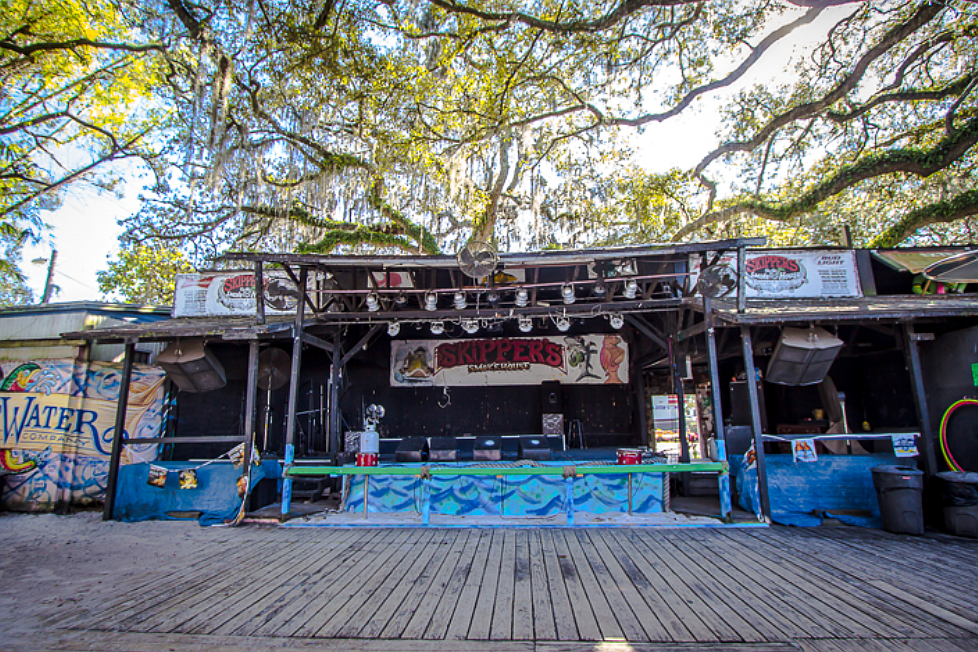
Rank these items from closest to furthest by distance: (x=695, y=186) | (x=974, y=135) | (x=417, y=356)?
(x=974, y=135), (x=417, y=356), (x=695, y=186)

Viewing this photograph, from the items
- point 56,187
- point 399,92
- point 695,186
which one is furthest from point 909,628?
point 56,187

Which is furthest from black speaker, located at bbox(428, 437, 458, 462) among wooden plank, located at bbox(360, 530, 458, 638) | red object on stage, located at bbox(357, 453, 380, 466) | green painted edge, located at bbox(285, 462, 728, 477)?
wooden plank, located at bbox(360, 530, 458, 638)

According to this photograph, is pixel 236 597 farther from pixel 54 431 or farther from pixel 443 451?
pixel 54 431

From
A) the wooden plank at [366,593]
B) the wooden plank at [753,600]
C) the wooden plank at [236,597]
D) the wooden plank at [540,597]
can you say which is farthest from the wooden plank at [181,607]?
the wooden plank at [753,600]

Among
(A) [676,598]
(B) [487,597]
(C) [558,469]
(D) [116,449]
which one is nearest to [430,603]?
(B) [487,597]

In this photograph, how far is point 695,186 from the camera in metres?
16.1

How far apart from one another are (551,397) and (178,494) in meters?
7.46

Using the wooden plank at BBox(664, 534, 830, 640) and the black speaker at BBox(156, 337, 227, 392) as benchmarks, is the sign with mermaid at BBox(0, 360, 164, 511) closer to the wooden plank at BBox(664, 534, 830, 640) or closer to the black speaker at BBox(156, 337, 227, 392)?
the black speaker at BBox(156, 337, 227, 392)

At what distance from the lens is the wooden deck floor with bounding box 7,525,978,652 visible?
3.04m

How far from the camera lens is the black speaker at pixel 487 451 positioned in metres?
8.48

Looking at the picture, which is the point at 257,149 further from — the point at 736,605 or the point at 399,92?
the point at 736,605

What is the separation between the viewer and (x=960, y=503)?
563 cm

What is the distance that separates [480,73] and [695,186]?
29.3 feet

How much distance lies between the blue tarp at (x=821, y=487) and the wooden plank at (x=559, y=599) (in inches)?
138
